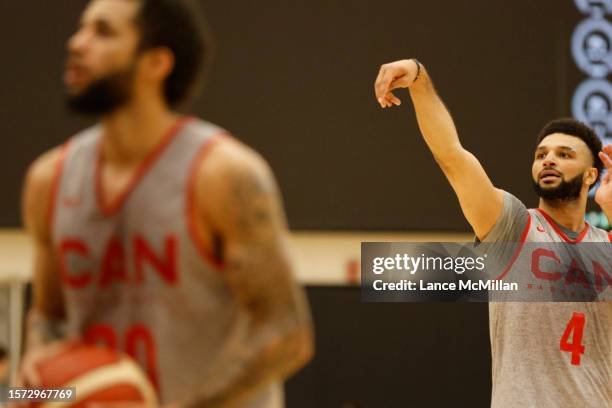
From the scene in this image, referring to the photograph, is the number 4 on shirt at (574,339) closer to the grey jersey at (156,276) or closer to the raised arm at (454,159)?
the raised arm at (454,159)

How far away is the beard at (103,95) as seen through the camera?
6.77ft

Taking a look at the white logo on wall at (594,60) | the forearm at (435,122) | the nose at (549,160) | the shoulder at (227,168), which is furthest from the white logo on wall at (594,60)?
the shoulder at (227,168)

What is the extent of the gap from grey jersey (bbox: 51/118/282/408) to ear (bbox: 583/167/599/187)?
315 cm

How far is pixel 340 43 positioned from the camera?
7.11 metres

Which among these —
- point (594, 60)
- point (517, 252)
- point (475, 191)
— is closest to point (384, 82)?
point (475, 191)

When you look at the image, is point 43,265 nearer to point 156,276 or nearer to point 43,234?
point 43,234

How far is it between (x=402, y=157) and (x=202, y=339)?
17.1 ft

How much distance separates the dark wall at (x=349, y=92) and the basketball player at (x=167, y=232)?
4775 millimetres

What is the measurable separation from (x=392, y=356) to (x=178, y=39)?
5.25m

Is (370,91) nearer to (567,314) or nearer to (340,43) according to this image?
(340,43)

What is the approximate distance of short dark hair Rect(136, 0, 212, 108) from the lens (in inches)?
83.0

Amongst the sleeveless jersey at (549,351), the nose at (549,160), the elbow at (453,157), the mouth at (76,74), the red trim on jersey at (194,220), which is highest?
the mouth at (76,74)

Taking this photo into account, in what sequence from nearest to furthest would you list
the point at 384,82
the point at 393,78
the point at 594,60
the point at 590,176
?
the point at 384,82 < the point at 393,78 < the point at 590,176 < the point at 594,60

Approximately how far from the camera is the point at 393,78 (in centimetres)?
394
